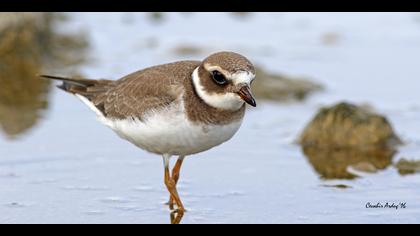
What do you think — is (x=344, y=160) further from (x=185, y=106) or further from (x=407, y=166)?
(x=185, y=106)

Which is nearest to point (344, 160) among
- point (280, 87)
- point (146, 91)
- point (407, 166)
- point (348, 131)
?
point (348, 131)

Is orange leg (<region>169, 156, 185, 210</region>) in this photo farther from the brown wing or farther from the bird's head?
the bird's head

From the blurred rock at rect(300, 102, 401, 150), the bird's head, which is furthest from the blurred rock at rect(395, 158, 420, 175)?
the bird's head

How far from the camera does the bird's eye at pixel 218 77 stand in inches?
270

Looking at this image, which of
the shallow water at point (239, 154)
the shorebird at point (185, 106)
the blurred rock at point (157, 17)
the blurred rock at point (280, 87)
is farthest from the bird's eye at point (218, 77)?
the blurred rock at point (157, 17)

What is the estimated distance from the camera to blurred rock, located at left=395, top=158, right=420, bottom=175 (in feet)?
27.9

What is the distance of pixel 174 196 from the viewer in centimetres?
739

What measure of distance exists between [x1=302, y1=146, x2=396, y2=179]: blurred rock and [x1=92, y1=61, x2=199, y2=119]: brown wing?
1917 mm

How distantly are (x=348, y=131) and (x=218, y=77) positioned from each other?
2936 mm

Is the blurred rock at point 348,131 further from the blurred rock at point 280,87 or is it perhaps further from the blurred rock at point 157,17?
the blurred rock at point 157,17

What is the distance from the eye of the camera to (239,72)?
673 centimetres

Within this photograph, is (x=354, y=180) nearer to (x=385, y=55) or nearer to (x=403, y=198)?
(x=403, y=198)

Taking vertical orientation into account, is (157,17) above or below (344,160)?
below
